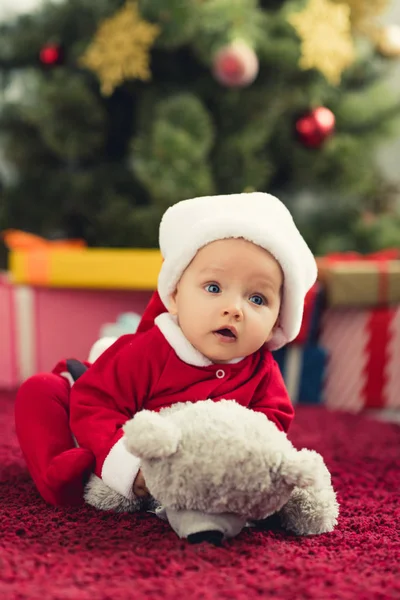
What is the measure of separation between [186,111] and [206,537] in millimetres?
1268

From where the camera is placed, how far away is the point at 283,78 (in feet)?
6.16

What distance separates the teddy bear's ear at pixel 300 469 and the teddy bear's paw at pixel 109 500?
20 cm

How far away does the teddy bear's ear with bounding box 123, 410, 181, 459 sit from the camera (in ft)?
2.08

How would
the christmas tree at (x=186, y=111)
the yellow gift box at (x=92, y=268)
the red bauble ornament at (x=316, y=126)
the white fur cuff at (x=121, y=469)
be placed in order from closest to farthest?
1. the white fur cuff at (x=121, y=469)
2. the yellow gift box at (x=92, y=268)
3. the christmas tree at (x=186, y=111)
4. the red bauble ornament at (x=316, y=126)

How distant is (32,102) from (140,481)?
4.78 feet

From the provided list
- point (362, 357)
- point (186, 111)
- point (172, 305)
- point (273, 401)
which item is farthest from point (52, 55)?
point (273, 401)

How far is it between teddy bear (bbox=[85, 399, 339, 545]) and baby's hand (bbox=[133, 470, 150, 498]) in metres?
0.05

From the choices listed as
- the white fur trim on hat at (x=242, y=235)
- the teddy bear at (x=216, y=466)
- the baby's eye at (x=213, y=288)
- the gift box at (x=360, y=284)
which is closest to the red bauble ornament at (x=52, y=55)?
the gift box at (x=360, y=284)

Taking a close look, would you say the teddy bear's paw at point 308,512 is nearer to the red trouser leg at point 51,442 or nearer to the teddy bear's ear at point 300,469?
the teddy bear's ear at point 300,469

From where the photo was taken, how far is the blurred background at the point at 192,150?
160 cm

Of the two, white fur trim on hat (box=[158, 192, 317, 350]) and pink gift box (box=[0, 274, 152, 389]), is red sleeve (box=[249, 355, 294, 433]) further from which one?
pink gift box (box=[0, 274, 152, 389])

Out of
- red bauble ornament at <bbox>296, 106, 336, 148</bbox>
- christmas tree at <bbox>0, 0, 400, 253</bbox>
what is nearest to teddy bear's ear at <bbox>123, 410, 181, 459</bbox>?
christmas tree at <bbox>0, 0, 400, 253</bbox>

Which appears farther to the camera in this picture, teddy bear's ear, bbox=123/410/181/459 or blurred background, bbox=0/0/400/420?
blurred background, bbox=0/0/400/420

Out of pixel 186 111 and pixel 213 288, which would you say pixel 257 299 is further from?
pixel 186 111
